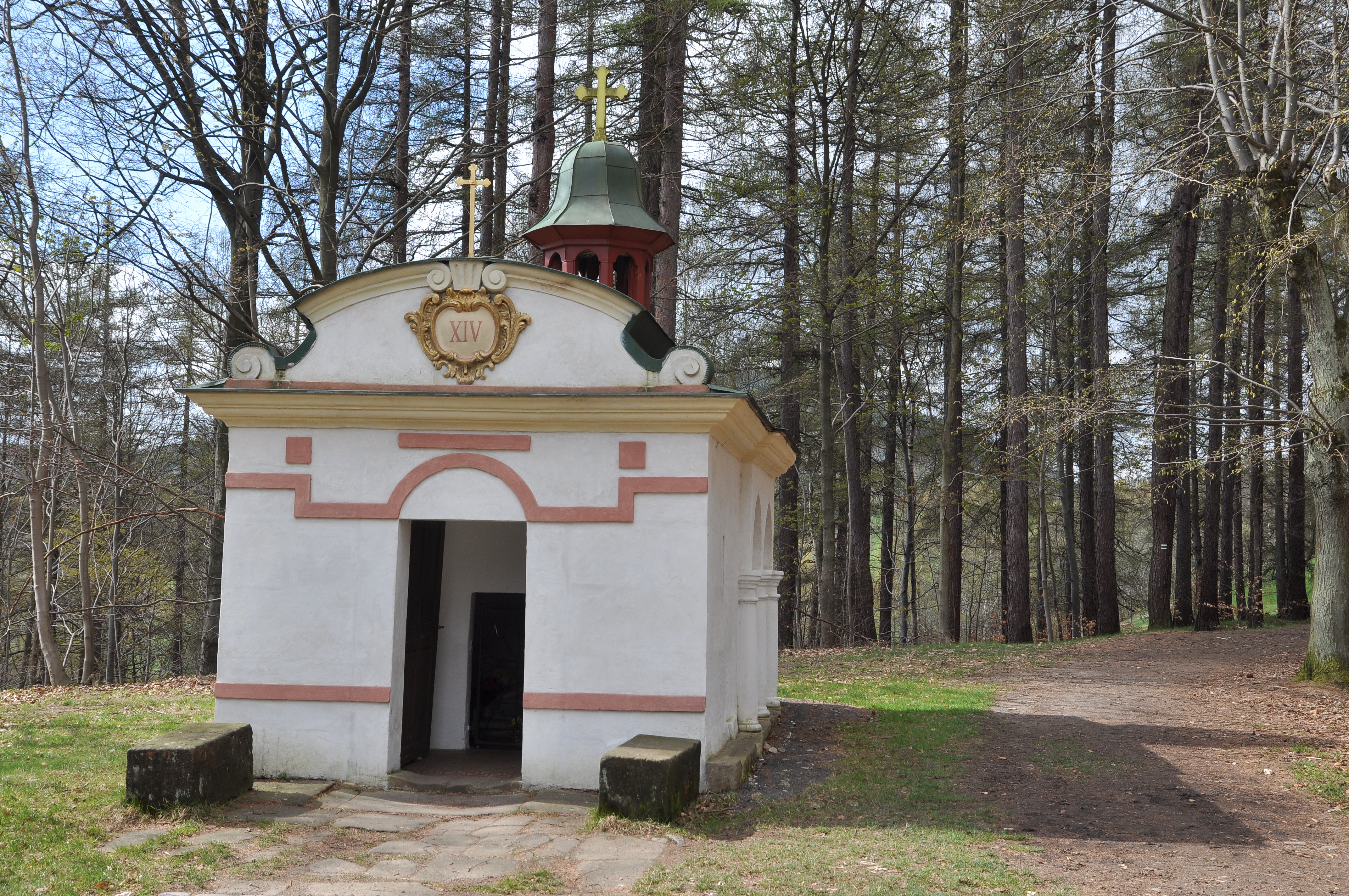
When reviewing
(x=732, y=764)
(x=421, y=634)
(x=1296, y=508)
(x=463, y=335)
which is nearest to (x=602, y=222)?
(x=463, y=335)

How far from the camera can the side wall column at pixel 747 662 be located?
9789 mm

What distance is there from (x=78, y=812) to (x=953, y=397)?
709 inches

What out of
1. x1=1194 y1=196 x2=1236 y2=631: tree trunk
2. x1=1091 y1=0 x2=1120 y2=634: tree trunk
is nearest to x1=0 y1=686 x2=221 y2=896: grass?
x1=1091 y1=0 x2=1120 y2=634: tree trunk

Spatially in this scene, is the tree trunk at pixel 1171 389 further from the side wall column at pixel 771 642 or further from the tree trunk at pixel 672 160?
the side wall column at pixel 771 642

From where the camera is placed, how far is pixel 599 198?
411 inches

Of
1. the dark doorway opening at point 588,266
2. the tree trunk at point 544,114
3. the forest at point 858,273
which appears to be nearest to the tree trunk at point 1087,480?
the forest at point 858,273

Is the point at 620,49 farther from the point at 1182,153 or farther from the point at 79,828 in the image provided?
the point at 79,828

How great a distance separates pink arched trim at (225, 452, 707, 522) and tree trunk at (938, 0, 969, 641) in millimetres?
12390

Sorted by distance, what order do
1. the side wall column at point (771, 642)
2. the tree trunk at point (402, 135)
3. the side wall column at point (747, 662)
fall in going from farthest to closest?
the tree trunk at point (402, 135), the side wall column at point (771, 642), the side wall column at point (747, 662)

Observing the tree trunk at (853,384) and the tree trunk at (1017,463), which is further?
the tree trunk at (1017,463)

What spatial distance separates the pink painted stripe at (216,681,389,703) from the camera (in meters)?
7.89

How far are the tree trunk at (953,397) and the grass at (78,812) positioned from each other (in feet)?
48.6

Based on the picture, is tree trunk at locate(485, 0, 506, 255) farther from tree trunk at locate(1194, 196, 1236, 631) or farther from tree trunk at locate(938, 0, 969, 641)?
tree trunk at locate(1194, 196, 1236, 631)

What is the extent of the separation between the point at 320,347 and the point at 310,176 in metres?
9.22
